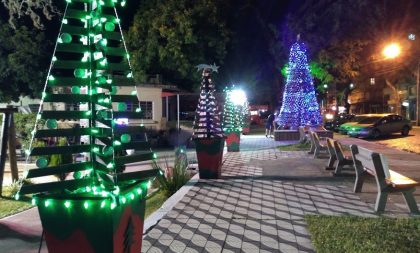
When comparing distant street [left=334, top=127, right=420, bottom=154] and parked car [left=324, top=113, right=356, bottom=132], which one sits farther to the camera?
parked car [left=324, top=113, right=356, bottom=132]

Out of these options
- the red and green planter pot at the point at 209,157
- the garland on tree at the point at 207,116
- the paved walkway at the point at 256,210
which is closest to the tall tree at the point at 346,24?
the paved walkway at the point at 256,210

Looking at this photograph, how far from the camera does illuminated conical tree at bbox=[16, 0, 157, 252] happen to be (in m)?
3.53

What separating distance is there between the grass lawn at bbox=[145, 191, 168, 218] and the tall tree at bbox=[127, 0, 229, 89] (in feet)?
67.4

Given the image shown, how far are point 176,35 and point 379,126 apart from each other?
45.1 ft

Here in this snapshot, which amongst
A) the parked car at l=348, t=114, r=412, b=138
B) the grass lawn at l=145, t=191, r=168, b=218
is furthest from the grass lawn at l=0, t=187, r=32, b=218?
the parked car at l=348, t=114, r=412, b=138

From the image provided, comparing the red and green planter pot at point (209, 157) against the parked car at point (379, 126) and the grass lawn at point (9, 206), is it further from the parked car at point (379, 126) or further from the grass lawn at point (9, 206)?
the parked car at point (379, 126)

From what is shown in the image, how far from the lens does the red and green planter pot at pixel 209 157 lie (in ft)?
36.1

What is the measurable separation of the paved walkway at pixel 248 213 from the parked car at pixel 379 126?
17.5 metres

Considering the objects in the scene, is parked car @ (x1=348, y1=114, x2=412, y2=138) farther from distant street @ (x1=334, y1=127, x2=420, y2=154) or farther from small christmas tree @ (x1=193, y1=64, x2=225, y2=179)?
small christmas tree @ (x1=193, y1=64, x2=225, y2=179)

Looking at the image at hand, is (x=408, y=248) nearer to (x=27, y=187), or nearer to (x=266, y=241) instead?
(x=266, y=241)

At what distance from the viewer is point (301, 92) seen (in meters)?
24.1

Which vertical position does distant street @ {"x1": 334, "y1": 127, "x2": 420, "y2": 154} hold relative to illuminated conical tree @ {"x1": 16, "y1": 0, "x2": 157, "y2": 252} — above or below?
below

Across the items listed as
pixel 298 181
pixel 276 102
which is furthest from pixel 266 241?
pixel 276 102

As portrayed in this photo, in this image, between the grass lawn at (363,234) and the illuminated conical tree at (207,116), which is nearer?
the grass lawn at (363,234)
